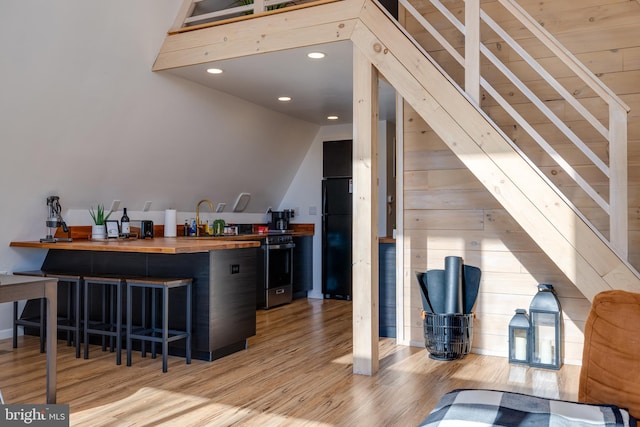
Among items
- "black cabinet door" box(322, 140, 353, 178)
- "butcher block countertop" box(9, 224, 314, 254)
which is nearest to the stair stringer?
"butcher block countertop" box(9, 224, 314, 254)

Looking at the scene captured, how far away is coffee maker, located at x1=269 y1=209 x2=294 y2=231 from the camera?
7074 mm

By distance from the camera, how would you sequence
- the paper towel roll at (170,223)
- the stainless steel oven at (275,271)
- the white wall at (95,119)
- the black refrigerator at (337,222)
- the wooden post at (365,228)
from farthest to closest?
the black refrigerator at (337,222) < the stainless steel oven at (275,271) < the paper towel roll at (170,223) < the white wall at (95,119) < the wooden post at (365,228)

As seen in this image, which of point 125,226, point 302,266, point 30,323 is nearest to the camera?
point 30,323

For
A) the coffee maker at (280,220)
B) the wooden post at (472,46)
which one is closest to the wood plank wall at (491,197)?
the wooden post at (472,46)

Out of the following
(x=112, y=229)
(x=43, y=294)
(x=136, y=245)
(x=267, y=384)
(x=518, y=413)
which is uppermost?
(x=112, y=229)

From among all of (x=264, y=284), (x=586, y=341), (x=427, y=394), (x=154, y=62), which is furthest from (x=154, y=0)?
(x=586, y=341)

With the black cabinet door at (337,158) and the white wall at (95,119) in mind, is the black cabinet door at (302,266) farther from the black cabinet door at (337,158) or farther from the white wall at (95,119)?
the white wall at (95,119)

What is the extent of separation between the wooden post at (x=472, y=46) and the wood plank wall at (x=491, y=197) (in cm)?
75

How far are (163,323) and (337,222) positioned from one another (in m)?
3.43

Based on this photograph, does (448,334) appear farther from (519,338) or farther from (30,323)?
(30,323)

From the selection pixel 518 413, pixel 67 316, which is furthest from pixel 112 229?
pixel 518 413

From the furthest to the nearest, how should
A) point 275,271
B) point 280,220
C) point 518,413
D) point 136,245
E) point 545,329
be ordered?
point 280,220, point 275,271, point 136,245, point 545,329, point 518,413

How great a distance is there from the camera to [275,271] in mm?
6266

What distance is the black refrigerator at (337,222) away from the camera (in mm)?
6695
